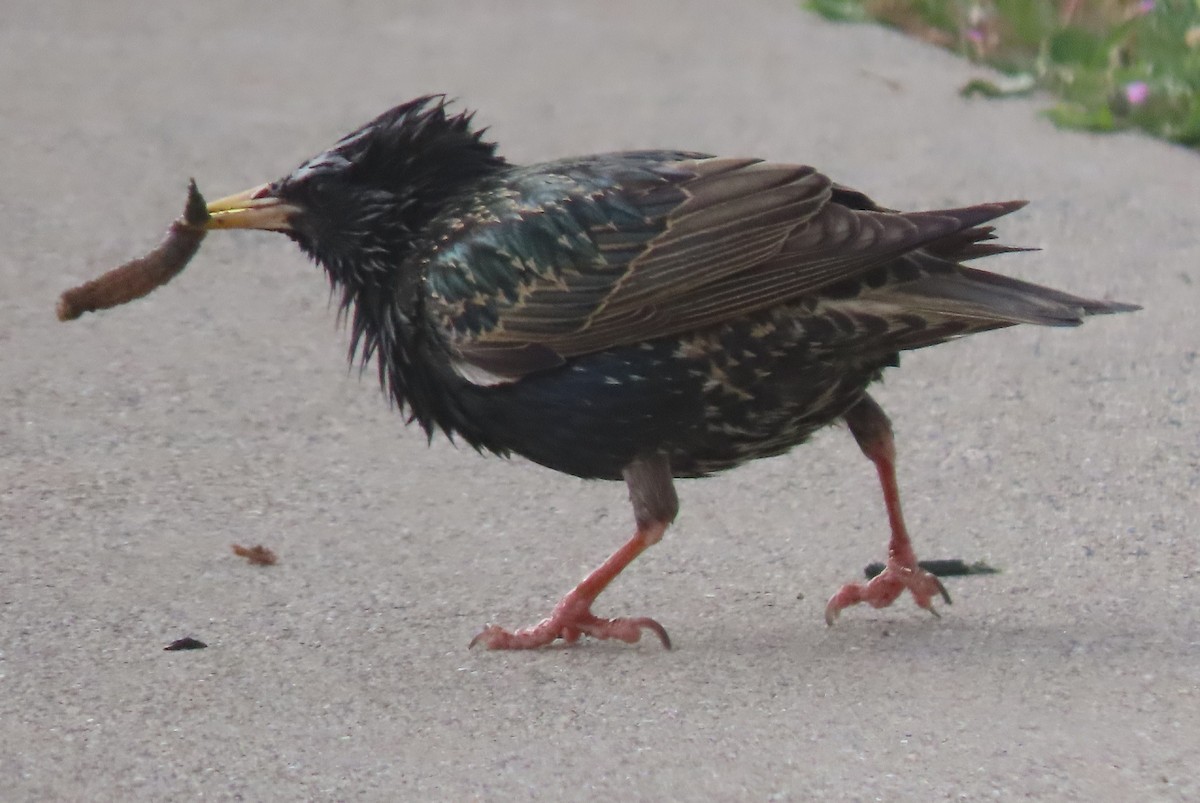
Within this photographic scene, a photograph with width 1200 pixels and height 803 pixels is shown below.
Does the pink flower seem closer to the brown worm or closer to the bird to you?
the bird

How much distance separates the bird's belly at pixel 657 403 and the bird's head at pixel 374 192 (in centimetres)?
50

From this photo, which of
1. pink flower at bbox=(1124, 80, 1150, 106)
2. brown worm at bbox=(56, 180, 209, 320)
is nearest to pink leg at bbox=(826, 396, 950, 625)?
brown worm at bbox=(56, 180, 209, 320)

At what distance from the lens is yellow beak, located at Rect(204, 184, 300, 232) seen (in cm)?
525

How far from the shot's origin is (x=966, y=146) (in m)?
9.23

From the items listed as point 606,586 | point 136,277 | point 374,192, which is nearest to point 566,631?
point 606,586

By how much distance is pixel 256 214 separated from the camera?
5.28m

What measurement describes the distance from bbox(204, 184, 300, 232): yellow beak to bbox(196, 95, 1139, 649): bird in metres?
0.37

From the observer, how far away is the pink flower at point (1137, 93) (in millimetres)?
9398

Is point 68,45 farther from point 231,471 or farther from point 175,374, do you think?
point 231,471

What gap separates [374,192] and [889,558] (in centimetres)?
159

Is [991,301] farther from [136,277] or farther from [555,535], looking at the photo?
[136,277]

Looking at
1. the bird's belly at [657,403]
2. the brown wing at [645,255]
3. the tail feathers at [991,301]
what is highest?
the brown wing at [645,255]

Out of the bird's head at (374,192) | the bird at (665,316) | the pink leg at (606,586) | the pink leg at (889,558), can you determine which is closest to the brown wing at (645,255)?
the bird at (665,316)

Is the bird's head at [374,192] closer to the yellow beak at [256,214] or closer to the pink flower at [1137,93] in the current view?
the yellow beak at [256,214]
